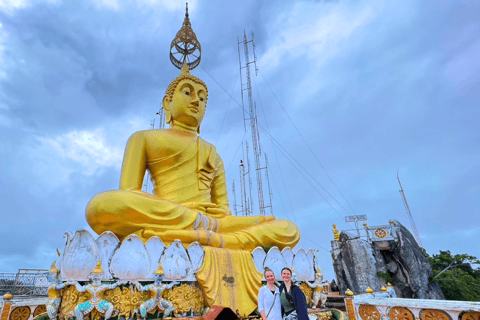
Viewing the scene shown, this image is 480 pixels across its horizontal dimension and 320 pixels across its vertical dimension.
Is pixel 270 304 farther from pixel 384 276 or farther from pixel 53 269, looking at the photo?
pixel 384 276

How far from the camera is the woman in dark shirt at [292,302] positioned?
2.17 meters

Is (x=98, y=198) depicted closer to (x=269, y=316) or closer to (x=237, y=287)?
(x=237, y=287)

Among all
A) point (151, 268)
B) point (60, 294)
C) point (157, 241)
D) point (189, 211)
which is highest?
point (189, 211)

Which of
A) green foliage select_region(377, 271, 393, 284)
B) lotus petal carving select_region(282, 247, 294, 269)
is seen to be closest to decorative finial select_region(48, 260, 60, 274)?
lotus petal carving select_region(282, 247, 294, 269)

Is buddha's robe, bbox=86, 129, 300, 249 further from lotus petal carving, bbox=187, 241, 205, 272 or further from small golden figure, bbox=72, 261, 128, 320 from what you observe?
small golden figure, bbox=72, 261, 128, 320

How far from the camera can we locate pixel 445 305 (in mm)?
3119

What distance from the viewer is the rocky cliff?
497 inches

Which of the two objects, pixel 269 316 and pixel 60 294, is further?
pixel 60 294

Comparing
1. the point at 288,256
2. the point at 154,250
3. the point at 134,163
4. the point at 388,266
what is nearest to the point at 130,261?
the point at 154,250

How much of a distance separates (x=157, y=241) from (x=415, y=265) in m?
13.0

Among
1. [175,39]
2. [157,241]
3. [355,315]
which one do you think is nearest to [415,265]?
[355,315]

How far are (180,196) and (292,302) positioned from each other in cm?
433

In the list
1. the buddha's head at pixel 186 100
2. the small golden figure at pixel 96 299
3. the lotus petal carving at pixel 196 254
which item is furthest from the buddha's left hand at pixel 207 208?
the small golden figure at pixel 96 299

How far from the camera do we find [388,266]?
13.7 m
